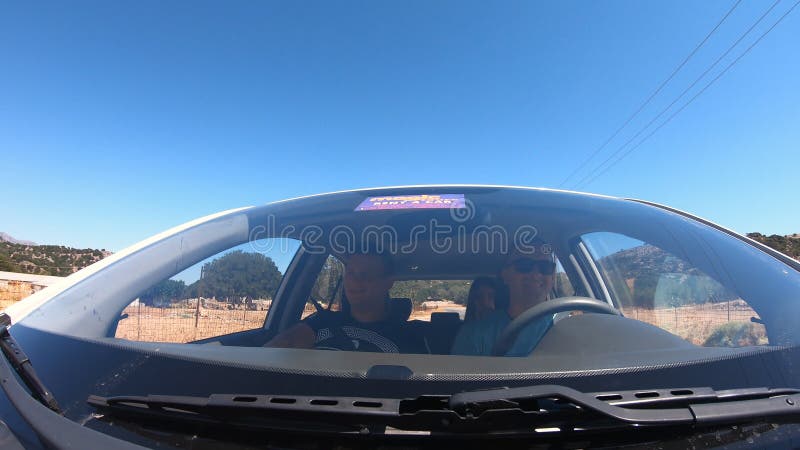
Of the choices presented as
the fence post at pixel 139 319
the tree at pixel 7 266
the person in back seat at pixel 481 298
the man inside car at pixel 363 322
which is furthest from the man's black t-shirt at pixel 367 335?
the tree at pixel 7 266

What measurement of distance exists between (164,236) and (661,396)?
6.07ft

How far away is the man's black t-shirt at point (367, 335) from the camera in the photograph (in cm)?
172

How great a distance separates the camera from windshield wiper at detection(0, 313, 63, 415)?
1.32m

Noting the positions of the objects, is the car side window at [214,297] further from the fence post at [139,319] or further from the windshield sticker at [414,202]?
the windshield sticker at [414,202]

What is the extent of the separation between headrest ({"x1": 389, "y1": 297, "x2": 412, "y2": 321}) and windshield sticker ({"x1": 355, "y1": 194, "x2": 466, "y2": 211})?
1.33ft

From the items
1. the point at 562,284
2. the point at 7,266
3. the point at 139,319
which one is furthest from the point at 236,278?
the point at 7,266

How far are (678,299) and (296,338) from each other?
1.34 m

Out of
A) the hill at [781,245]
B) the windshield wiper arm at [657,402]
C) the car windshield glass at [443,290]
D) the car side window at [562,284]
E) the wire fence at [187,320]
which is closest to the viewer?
the windshield wiper arm at [657,402]

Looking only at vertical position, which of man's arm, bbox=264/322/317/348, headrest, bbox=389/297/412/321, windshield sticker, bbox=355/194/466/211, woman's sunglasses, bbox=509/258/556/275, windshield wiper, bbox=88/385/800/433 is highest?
windshield sticker, bbox=355/194/466/211

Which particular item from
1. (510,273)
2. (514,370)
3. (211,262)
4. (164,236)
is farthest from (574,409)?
(164,236)

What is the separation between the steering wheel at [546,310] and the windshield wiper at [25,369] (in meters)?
1.25

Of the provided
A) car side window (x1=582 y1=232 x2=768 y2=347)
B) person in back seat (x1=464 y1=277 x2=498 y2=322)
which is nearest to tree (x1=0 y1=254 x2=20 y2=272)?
person in back seat (x1=464 y1=277 x2=498 y2=322)

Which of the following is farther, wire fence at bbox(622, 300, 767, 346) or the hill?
the hill

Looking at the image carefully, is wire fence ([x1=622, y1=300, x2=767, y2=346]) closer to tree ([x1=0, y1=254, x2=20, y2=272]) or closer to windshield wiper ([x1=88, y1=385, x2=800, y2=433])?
windshield wiper ([x1=88, y1=385, x2=800, y2=433])
